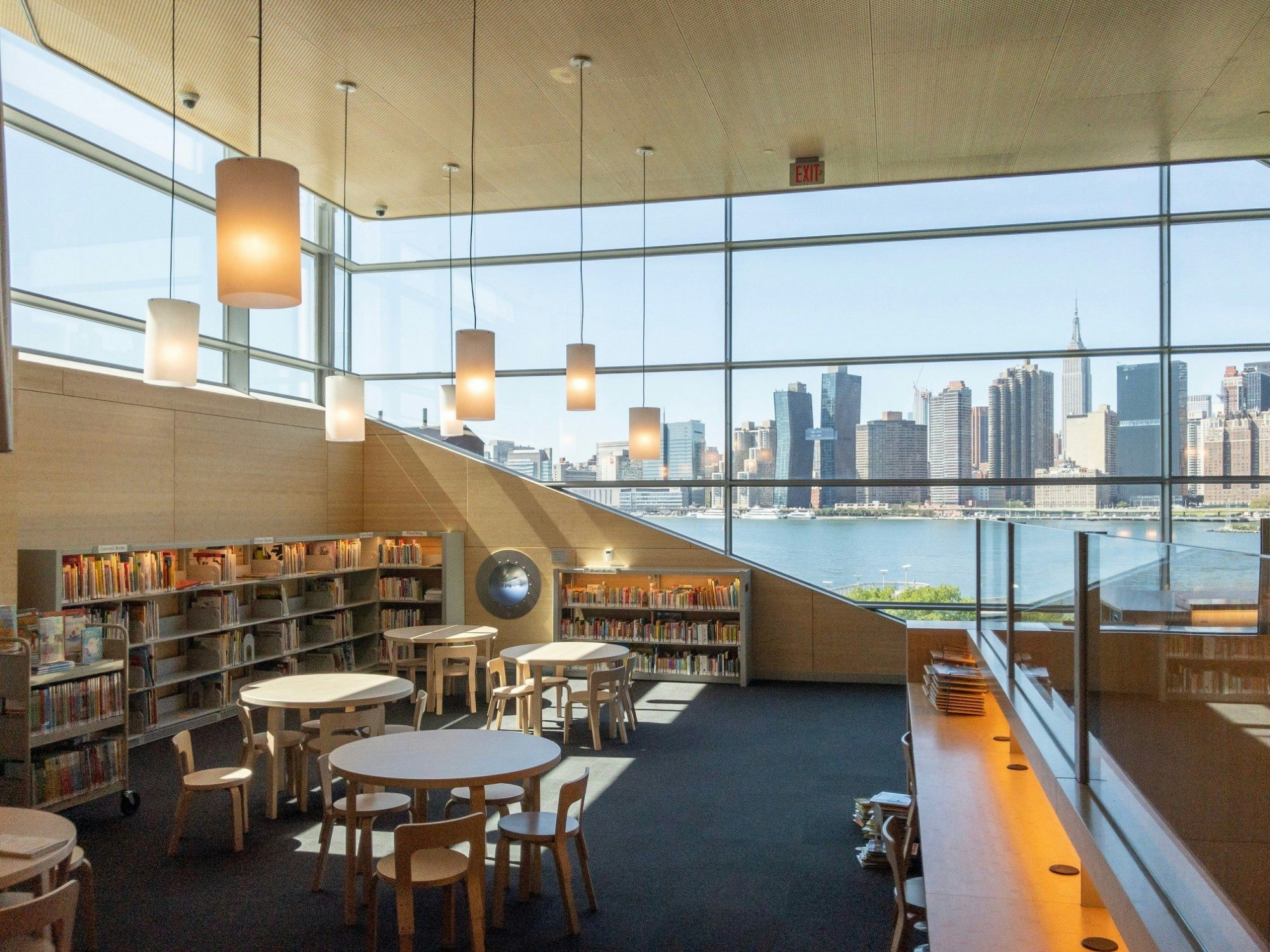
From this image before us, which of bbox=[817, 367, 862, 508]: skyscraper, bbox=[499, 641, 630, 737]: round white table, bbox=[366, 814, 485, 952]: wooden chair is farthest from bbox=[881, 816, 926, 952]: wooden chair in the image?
bbox=[817, 367, 862, 508]: skyscraper

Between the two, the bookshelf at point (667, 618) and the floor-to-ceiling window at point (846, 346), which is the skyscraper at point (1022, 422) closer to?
the floor-to-ceiling window at point (846, 346)

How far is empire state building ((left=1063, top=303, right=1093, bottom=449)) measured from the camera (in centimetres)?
1098

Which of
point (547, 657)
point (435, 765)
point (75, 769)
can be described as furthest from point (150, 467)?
point (435, 765)

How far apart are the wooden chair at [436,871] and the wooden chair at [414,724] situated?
1332 millimetres

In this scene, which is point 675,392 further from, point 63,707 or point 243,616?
point 63,707

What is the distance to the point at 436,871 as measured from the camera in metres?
4.05

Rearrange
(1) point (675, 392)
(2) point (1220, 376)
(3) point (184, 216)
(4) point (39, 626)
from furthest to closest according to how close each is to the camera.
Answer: (1) point (675, 392) → (2) point (1220, 376) → (3) point (184, 216) → (4) point (39, 626)

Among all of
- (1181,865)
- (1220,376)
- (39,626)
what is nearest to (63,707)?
(39,626)

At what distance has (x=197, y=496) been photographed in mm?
8961

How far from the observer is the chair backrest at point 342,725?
5656 mm

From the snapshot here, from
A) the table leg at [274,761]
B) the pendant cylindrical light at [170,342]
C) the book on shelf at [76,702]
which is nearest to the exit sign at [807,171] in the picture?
the pendant cylindrical light at [170,342]

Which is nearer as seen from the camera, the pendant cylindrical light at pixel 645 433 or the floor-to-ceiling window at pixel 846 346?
the pendant cylindrical light at pixel 645 433

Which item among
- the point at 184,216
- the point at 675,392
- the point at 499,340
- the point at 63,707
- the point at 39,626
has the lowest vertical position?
the point at 63,707

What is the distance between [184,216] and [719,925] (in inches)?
343
